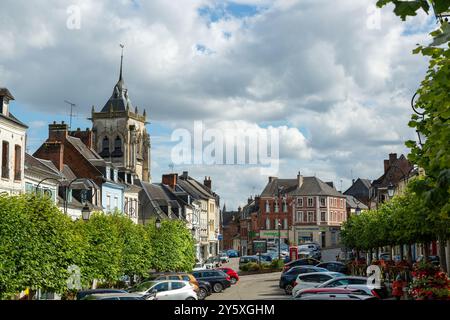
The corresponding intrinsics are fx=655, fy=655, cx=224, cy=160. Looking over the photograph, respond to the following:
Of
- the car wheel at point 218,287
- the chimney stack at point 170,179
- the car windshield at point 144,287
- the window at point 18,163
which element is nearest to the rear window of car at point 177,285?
the car windshield at point 144,287

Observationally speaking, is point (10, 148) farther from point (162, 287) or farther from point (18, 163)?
point (162, 287)

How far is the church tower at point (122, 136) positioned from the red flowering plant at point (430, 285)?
103247mm

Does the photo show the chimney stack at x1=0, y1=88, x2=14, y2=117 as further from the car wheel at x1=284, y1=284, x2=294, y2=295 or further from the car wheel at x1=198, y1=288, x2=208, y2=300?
the car wheel at x1=284, y1=284, x2=294, y2=295

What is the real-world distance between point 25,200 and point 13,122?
12.2m

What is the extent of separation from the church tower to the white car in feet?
304

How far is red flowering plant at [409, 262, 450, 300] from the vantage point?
17953 mm

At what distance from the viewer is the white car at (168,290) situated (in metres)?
27.6

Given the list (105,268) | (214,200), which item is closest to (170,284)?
(105,268)

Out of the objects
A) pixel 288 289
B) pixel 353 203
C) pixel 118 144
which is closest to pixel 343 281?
pixel 288 289

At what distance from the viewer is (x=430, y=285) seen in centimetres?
1852

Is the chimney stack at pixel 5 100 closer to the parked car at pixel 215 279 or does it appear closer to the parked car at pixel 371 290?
the parked car at pixel 215 279

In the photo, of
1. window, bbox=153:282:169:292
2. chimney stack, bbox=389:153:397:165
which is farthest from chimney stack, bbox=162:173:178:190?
window, bbox=153:282:169:292
